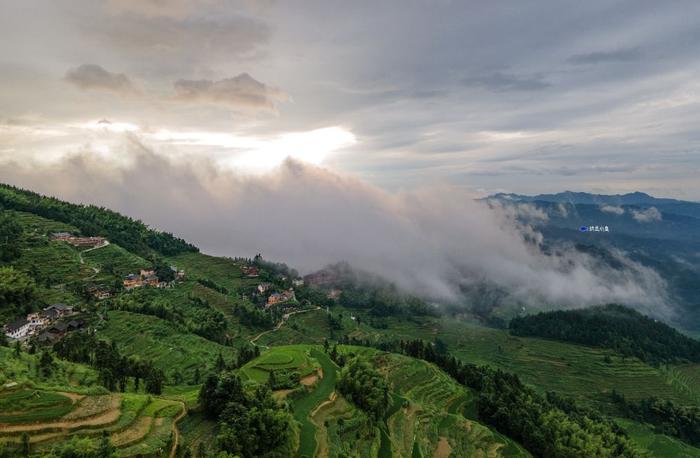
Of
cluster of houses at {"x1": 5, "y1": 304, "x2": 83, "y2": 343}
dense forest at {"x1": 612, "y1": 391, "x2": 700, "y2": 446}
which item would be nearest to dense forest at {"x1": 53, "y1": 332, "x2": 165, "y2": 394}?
cluster of houses at {"x1": 5, "y1": 304, "x2": 83, "y2": 343}

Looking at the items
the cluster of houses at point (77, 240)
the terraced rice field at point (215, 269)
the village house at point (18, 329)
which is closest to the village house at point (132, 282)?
the cluster of houses at point (77, 240)

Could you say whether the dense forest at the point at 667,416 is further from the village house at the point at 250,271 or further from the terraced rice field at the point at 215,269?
the village house at the point at 250,271

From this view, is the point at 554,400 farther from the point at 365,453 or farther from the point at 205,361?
the point at 205,361

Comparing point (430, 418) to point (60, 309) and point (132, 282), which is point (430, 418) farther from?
point (132, 282)

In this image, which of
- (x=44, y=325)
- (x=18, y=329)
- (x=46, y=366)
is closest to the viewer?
(x=46, y=366)

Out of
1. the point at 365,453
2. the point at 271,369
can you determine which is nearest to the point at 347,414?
the point at 365,453

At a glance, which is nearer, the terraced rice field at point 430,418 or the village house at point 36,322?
the terraced rice field at point 430,418

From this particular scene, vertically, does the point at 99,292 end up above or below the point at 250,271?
above

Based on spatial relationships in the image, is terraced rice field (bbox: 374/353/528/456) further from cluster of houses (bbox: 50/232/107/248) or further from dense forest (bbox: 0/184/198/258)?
dense forest (bbox: 0/184/198/258)

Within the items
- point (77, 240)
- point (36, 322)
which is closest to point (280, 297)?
point (77, 240)
